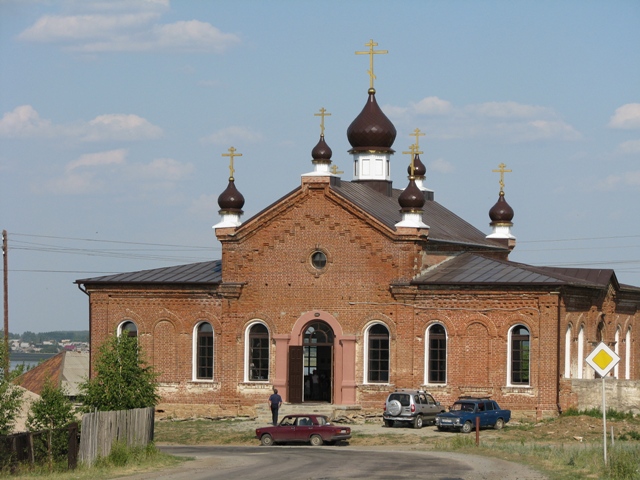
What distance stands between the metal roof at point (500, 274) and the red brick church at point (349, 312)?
0.23 ft

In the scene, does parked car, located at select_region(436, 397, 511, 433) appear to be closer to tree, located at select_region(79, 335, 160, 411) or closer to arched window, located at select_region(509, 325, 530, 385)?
Result: arched window, located at select_region(509, 325, 530, 385)

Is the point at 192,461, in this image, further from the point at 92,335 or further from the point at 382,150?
the point at 382,150

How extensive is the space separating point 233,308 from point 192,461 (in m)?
14.9

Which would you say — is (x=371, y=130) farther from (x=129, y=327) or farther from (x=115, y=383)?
(x=115, y=383)

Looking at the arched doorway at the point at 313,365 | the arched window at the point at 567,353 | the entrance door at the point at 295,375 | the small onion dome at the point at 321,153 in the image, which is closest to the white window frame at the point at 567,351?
the arched window at the point at 567,353

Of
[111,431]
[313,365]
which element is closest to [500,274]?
[313,365]

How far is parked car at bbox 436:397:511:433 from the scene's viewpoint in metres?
39.6

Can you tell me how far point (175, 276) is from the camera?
48.1 metres

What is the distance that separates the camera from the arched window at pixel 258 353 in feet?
151

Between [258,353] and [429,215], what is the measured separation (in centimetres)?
949

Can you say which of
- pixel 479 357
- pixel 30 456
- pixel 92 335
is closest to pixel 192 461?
pixel 30 456

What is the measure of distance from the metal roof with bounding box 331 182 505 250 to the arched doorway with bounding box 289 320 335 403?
14.4 ft

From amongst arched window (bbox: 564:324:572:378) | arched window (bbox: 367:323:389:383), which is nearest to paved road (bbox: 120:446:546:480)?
arched window (bbox: 367:323:389:383)

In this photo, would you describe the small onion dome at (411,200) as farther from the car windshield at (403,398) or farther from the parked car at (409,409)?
the car windshield at (403,398)
